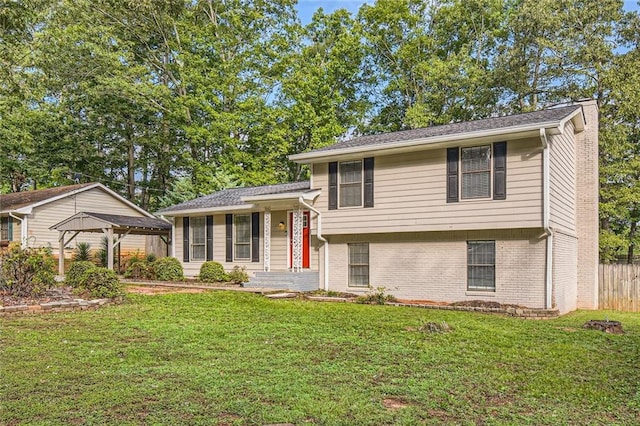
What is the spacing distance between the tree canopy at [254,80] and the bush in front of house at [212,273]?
33.8 feet

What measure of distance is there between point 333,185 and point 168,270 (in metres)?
7.85

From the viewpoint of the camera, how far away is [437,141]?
12.2 m

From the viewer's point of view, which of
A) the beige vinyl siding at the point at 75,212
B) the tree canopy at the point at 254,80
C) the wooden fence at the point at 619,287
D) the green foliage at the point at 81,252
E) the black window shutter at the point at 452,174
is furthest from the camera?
the tree canopy at the point at 254,80

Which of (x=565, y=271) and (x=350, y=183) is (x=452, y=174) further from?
(x=565, y=271)

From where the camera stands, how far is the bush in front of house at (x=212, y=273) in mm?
17172

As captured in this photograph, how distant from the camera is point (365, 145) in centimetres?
1365

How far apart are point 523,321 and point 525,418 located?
6.05 m

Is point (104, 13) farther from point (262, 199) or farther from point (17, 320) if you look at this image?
point (17, 320)

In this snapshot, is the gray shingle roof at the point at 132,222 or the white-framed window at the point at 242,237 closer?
the white-framed window at the point at 242,237

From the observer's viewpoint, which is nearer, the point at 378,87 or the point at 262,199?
the point at 262,199

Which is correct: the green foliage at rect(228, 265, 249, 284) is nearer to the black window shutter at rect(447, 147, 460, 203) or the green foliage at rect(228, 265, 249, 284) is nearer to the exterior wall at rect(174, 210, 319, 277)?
the exterior wall at rect(174, 210, 319, 277)

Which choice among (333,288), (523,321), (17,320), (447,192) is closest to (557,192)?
(447,192)

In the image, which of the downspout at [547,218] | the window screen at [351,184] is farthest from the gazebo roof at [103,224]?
the downspout at [547,218]

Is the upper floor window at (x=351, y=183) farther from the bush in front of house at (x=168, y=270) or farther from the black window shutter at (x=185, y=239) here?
the black window shutter at (x=185, y=239)
